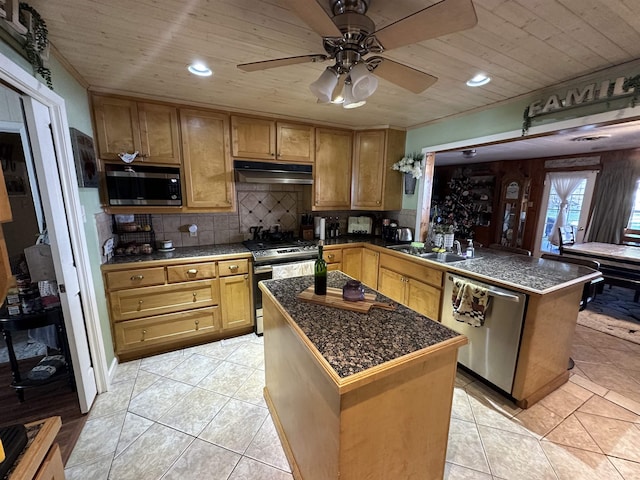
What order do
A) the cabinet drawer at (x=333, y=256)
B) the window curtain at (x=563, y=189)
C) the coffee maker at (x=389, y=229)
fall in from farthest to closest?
the window curtain at (x=563, y=189), the coffee maker at (x=389, y=229), the cabinet drawer at (x=333, y=256)

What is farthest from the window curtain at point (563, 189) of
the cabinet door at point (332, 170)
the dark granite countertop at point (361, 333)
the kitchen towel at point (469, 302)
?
the dark granite countertop at point (361, 333)

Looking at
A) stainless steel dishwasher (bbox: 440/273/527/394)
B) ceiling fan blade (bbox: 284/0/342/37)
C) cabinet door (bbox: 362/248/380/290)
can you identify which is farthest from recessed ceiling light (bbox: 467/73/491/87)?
cabinet door (bbox: 362/248/380/290)

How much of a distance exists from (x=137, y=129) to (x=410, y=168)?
2.88 meters

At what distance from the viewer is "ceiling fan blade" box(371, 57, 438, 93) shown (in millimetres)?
1321

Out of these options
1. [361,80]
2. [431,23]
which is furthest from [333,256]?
[431,23]

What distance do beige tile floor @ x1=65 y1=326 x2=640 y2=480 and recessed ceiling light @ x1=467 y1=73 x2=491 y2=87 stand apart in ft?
7.77

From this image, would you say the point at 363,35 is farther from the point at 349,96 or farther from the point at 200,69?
the point at 200,69

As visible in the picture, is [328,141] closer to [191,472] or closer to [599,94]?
[599,94]

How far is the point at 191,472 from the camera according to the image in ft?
A: 4.97

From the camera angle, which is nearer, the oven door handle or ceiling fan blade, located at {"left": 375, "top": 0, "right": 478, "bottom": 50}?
ceiling fan blade, located at {"left": 375, "top": 0, "right": 478, "bottom": 50}

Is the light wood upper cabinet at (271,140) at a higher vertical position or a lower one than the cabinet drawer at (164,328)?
higher

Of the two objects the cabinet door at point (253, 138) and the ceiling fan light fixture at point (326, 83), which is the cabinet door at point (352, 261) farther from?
the ceiling fan light fixture at point (326, 83)

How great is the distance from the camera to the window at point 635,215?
14.6 ft

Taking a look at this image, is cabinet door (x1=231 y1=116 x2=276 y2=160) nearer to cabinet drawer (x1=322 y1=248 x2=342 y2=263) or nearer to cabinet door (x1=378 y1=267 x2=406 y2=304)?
cabinet drawer (x1=322 y1=248 x2=342 y2=263)
